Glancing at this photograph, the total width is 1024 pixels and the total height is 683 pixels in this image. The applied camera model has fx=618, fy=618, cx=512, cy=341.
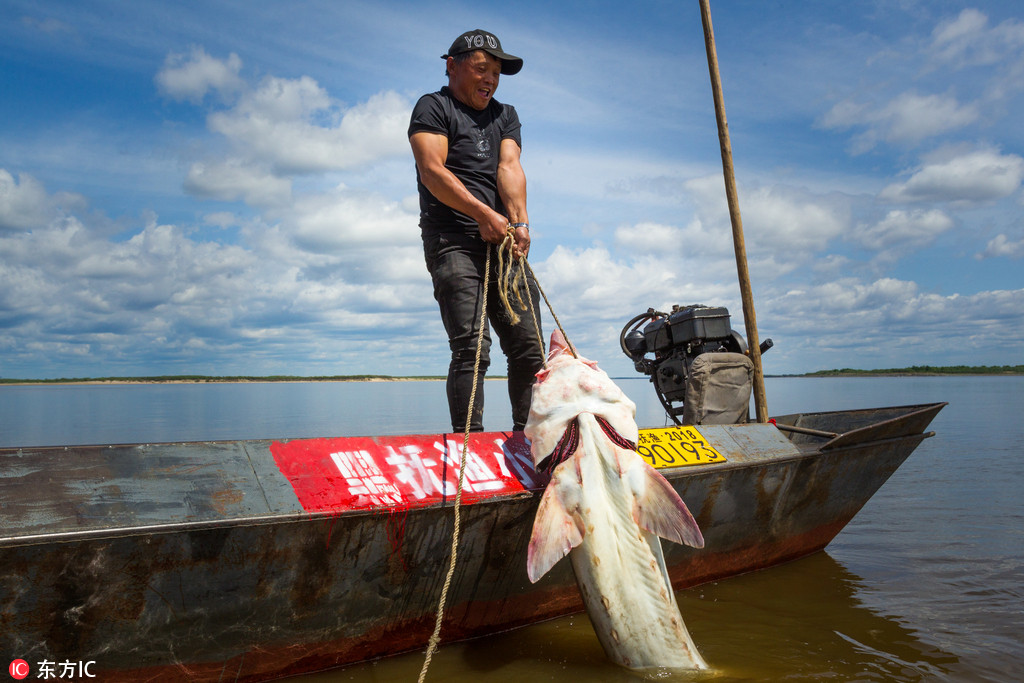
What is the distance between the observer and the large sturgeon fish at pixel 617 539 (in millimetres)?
2393

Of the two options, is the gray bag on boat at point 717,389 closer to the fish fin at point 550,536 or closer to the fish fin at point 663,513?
the fish fin at point 663,513

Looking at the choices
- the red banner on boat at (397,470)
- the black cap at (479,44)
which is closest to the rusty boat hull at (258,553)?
the red banner on boat at (397,470)

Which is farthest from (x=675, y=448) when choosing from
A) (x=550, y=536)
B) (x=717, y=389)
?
(x=717, y=389)

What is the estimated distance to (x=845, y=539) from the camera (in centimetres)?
549

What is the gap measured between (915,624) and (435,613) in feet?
9.07

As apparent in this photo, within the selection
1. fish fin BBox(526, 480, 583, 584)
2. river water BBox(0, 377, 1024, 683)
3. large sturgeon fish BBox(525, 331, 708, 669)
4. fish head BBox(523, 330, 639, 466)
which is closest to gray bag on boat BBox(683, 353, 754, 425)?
river water BBox(0, 377, 1024, 683)

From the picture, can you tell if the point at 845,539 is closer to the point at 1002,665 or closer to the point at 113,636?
the point at 1002,665

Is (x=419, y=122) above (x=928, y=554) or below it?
above

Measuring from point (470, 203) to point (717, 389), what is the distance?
115 inches

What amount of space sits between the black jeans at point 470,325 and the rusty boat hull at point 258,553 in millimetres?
426

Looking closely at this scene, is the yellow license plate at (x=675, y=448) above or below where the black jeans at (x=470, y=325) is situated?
below

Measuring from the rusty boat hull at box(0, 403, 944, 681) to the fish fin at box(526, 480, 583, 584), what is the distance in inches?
12.1

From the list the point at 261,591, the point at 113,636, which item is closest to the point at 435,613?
the point at 261,591

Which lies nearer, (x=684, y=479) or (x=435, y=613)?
(x=435, y=613)
